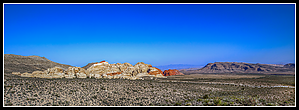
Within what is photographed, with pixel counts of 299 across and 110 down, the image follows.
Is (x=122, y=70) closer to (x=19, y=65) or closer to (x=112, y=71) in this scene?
(x=112, y=71)

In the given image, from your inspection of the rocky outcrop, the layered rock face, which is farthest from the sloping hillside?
the rocky outcrop

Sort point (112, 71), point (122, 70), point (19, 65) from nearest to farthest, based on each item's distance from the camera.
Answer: point (19, 65)
point (112, 71)
point (122, 70)

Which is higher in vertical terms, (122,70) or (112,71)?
(112,71)

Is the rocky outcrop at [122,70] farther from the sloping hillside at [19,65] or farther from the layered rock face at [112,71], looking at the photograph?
the sloping hillside at [19,65]

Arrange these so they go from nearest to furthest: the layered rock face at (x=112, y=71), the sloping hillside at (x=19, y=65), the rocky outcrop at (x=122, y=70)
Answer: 1. the layered rock face at (x=112, y=71)
2. the sloping hillside at (x=19, y=65)
3. the rocky outcrop at (x=122, y=70)

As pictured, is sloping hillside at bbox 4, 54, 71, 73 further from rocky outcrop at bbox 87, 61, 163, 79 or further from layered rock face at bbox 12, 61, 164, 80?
rocky outcrop at bbox 87, 61, 163, 79

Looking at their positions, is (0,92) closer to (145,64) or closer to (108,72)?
(108,72)

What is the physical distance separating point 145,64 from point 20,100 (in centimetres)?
4738

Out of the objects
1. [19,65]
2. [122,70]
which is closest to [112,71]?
[122,70]

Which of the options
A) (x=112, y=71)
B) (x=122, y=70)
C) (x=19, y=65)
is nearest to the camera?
(x=19, y=65)

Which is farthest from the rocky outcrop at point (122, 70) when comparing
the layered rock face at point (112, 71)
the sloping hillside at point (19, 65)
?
the sloping hillside at point (19, 65)

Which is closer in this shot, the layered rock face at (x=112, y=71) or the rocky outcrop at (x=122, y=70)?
the layered rock face at (x=112, y=71)

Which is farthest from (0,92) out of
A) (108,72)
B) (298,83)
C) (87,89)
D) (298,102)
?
(108,72)

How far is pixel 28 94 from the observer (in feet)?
49.8
